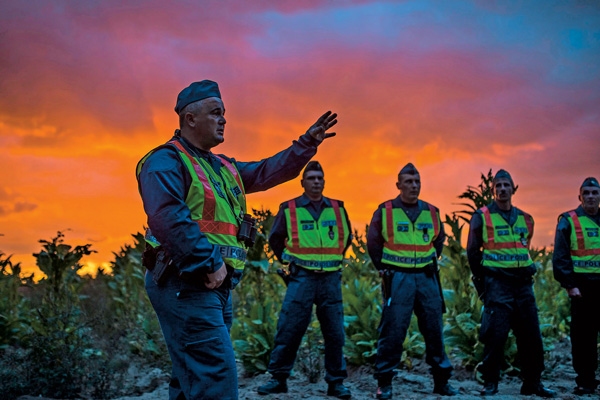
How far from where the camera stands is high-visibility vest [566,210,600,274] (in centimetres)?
782

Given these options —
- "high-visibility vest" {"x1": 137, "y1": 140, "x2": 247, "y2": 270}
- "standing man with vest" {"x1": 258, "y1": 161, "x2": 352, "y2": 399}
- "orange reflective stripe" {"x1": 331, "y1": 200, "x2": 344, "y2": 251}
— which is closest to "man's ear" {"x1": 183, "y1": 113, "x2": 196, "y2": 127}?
"high-visibility vest" {"x1": 137, "y1": 140, "x2": 247, "y2": 270}

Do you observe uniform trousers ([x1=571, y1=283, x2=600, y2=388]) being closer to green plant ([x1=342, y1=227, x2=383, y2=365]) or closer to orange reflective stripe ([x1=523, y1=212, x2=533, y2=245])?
orange reflective stripe ([x1=523, y1=212, x2=533, y2=245])

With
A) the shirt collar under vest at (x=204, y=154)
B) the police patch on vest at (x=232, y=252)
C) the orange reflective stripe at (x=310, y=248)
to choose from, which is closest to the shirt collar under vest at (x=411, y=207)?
the orange reflective stripe at (x=310, y=248)

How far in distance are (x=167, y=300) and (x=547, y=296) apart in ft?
34.9

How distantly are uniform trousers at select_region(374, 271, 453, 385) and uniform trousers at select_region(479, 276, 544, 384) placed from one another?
54 centimetres

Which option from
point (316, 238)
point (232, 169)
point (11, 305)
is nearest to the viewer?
point (232, 169)

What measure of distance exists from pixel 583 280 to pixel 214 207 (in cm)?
568

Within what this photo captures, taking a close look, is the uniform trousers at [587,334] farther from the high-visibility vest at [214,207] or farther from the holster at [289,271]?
the high-visibility vest at [214,207]

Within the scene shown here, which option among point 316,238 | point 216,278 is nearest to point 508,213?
point 316,238

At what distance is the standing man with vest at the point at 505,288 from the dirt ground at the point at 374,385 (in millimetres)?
304

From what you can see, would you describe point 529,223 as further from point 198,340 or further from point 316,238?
point 198,340

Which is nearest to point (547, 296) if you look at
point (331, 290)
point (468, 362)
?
point (468, 362)

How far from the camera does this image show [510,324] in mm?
7535

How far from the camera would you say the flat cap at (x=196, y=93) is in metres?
3.91
